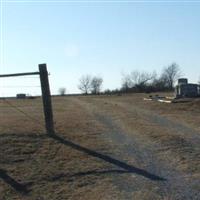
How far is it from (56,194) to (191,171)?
2970mm

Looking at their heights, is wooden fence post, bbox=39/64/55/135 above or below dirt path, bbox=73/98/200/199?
above

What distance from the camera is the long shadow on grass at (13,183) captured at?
1070 centimetres

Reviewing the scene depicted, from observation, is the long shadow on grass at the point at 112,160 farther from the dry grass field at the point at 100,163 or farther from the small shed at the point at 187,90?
the small shed at the point at 187,90

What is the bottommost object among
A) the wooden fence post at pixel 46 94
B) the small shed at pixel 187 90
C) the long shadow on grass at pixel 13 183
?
the long shadow on grass at pixel 13 183

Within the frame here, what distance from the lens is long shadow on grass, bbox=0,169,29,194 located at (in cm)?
1070

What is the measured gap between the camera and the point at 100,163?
12.4m

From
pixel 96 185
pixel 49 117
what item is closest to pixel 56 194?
pixel 96 185

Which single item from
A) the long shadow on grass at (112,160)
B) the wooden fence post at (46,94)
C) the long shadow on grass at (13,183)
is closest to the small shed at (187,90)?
the wooden fence post at (46,94)

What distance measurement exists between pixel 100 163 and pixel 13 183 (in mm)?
2219

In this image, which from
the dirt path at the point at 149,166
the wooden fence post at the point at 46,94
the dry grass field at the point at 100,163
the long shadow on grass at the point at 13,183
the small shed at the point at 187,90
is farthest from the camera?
the small shed at the point at 187,90

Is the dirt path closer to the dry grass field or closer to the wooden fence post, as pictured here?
the dry grass field

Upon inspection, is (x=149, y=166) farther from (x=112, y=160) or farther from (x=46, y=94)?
(x=46, y=94)

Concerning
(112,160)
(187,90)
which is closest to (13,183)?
(112,160)

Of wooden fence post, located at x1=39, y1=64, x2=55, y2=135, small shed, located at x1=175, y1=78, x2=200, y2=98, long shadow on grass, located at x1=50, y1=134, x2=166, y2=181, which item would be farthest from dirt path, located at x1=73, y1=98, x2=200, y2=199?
small shed, located at x1=175, y1=78, x2=200, y2=98
